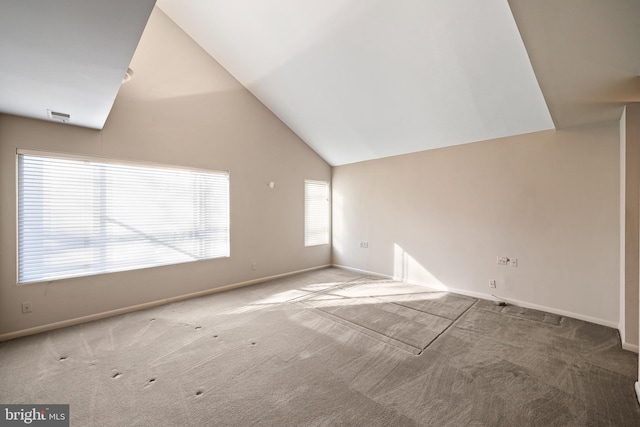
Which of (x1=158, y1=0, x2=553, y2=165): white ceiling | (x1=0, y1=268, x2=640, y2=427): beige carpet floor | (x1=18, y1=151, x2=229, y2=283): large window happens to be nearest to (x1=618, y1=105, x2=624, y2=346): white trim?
(x1=0, y1=268, x2=640, y2=427): beige carpet floor

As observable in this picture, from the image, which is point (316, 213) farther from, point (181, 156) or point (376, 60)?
point (376, 60)

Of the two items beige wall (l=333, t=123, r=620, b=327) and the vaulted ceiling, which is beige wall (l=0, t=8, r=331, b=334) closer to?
the vaulted ceiling

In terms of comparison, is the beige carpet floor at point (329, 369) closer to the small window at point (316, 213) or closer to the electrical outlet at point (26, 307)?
the electrical outlet at point (26, 307)

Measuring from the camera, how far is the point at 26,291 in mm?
2787

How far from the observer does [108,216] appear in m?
3.29

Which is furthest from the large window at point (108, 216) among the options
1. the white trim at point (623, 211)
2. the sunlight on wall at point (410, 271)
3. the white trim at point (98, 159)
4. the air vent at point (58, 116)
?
the white trim at point (623, 211)

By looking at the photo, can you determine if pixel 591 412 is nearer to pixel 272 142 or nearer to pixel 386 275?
pixel 386 275

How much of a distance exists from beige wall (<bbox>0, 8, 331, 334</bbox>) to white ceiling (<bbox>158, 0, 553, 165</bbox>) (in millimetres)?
503

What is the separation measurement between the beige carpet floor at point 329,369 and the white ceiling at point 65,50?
241 cm

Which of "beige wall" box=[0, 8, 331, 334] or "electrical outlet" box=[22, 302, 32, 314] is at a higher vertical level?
"beige wall" box=[0, 8, 331, 334]

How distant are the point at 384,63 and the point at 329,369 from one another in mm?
3513

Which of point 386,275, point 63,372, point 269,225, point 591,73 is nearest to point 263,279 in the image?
point 269,225

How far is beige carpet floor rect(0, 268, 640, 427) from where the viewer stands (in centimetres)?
171

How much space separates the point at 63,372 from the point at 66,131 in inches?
103
